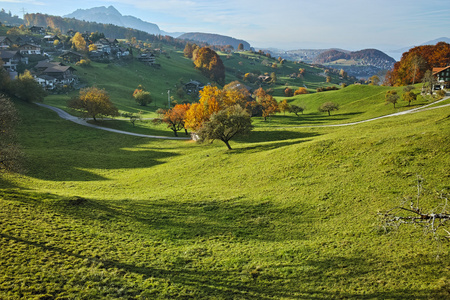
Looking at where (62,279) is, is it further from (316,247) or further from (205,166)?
(205,166)

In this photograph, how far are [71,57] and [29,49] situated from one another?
65.2 ft

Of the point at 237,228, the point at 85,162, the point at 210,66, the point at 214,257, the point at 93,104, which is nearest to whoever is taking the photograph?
the point at 214,257

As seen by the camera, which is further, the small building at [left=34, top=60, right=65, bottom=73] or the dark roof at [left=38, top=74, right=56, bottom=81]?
the small building at [left=34, top=60, right=65, bottom=73]

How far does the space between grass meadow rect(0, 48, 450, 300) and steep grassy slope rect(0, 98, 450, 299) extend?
0.27ft

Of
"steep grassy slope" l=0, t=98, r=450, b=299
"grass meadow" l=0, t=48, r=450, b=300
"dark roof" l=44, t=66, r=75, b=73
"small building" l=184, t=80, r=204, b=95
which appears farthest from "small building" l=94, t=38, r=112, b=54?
"steep grassy slope" l=0, t=98, r=450, b=299

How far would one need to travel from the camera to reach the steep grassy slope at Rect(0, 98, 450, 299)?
1223 centimetres

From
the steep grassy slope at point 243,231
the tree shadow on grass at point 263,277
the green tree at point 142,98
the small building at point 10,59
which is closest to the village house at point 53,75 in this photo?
the small building at point 10,59

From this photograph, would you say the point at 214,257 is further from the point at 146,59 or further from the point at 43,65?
the point at 146,59

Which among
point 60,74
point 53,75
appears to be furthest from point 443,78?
point 53,75

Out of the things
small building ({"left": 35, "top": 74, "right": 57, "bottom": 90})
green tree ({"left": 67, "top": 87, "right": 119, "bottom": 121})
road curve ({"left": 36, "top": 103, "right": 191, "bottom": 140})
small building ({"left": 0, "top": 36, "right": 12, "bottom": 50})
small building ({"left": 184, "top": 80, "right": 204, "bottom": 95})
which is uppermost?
small building ({"left": 0, "top": 36, "right": 12, "bottom": 50})

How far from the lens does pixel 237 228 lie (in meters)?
19.0

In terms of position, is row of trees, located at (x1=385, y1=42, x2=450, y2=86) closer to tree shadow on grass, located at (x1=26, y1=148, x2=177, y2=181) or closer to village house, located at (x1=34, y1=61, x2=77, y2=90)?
tree shadow on grass, located at (x1=26, y1=148, x2=177, y2=181)

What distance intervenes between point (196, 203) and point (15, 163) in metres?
17.0

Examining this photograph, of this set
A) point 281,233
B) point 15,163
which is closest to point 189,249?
point 281,233
